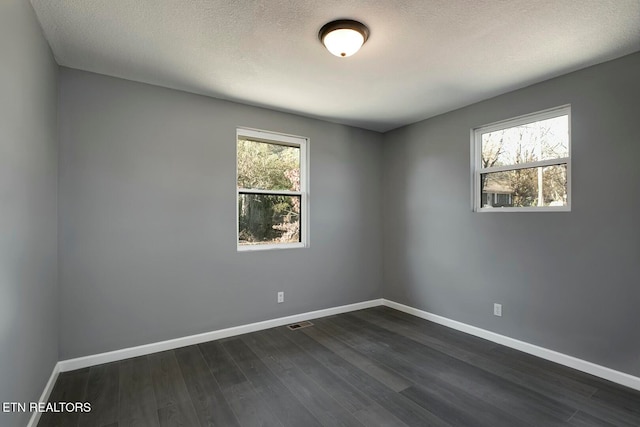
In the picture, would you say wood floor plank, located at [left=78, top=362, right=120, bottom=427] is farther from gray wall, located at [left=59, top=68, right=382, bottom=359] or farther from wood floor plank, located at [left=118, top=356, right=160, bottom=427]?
gray wall, located at [left=59, top=68, right=382, bottom=359]

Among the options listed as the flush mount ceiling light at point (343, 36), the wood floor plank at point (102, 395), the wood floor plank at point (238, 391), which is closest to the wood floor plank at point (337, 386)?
the wood floor plank at point (238, 391)

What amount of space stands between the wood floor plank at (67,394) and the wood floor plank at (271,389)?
113cm

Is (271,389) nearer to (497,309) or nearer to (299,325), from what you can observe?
(299,325)

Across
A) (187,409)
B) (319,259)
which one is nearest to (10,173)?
(187,409)

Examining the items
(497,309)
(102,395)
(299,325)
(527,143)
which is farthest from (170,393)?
(527,143)

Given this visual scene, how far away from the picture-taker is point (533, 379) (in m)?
2.50

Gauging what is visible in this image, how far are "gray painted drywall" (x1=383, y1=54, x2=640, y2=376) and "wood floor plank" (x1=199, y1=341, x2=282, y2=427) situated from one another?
2499mm

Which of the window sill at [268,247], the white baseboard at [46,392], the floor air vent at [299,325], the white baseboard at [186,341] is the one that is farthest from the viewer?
the floor air vent at [299,325]

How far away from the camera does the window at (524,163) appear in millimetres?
2855

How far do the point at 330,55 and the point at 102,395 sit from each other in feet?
10.1

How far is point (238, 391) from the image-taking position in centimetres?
234

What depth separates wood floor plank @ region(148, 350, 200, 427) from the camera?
6.60 feet

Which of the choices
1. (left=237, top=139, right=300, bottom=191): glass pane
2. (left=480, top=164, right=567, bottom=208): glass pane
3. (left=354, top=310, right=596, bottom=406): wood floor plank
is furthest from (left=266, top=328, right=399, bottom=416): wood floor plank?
(left=480, top=164, right=567, bottom=208): glass pane

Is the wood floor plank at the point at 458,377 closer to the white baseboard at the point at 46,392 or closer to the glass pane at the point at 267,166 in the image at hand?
the glass pane at the point at 267,166
